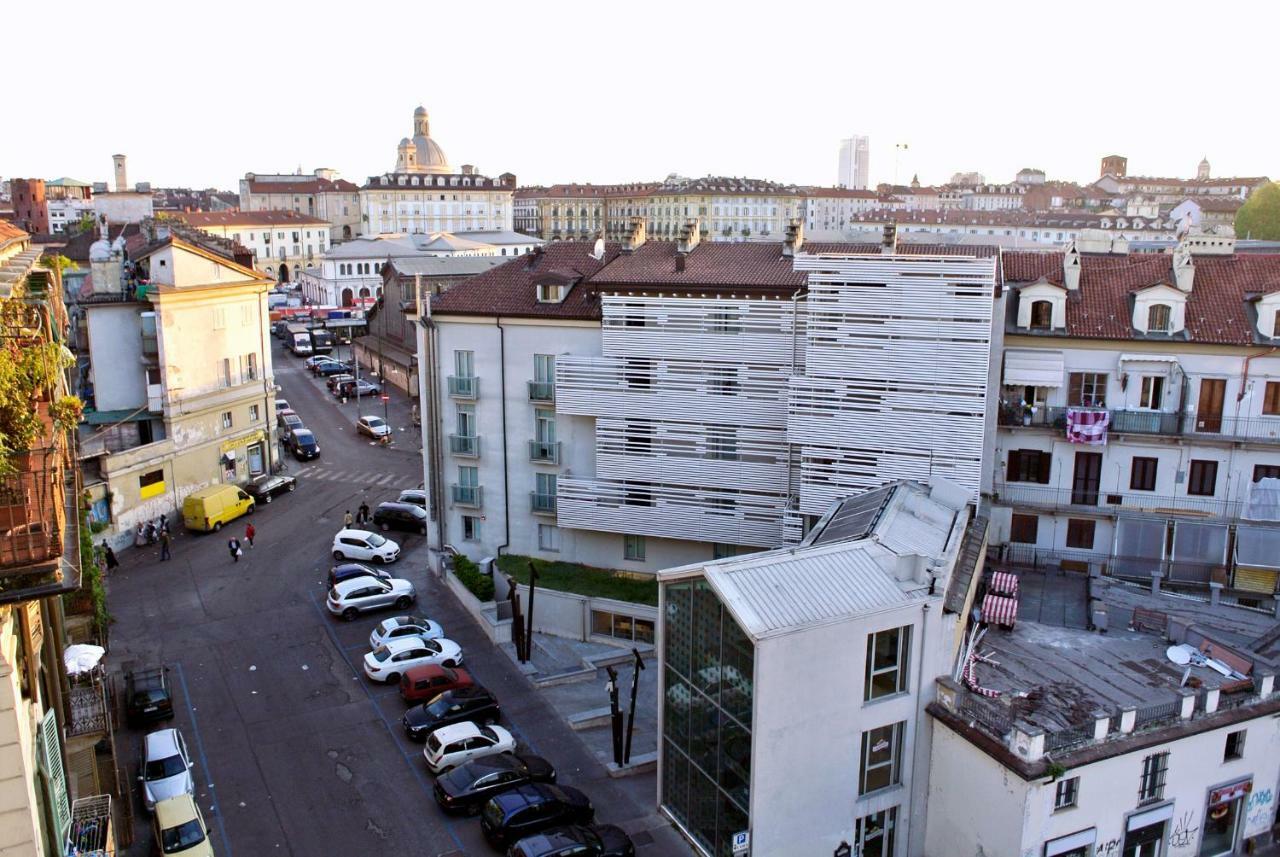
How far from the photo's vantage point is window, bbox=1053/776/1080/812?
19594 mm

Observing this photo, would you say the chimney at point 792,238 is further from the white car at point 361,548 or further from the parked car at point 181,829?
the parked car at point 181,829

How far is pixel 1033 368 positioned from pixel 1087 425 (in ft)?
7.51

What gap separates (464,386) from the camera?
119ft

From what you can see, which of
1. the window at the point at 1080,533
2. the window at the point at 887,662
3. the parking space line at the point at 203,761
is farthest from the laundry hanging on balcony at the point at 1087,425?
the parking space line at the point at 203,761

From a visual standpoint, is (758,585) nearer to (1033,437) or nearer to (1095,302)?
(1033,437)

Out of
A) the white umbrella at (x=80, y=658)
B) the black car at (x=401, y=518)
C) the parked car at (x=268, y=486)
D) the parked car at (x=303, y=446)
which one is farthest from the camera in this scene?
the parked car at (x=303, y=446)

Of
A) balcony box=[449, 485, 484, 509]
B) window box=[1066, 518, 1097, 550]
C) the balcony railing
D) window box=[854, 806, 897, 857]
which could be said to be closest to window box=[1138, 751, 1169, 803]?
window box=[854, 806, 897, 857]

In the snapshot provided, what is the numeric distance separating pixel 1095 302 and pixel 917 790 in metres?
17.4

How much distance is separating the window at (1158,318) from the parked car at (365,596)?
1009 inches

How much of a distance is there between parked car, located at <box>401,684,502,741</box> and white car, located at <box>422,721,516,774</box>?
869 mm

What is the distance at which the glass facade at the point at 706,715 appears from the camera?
2044cm

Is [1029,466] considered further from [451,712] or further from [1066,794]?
[451,712]

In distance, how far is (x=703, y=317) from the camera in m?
32.4

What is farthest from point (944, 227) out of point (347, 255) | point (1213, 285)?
point (1213, 285)
